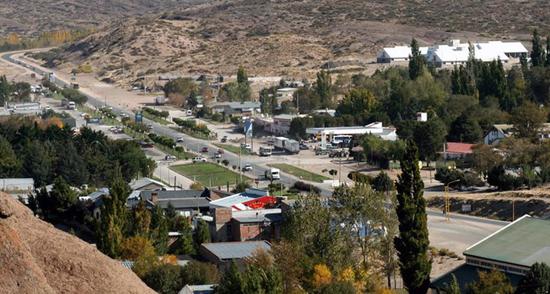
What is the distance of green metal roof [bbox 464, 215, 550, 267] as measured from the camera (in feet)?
141

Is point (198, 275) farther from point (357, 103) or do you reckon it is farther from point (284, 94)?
point (284, 94)

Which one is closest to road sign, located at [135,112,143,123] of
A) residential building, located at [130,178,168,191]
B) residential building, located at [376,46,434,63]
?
residential building, located at [376,46,434,63]

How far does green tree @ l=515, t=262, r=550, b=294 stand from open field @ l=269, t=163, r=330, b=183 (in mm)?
36088

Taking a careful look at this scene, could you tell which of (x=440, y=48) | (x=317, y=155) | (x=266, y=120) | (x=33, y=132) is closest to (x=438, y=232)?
(x=317, y=155)

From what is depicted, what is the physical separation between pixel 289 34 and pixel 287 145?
6930 cm

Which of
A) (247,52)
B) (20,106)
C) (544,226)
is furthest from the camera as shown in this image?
(247,52)

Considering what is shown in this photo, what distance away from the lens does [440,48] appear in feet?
431

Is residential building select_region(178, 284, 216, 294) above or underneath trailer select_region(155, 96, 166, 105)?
above

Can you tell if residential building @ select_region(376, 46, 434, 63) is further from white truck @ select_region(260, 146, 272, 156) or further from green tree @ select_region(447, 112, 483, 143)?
white truck @ select_region(260, 146, 272, 156)

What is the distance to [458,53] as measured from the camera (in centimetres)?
13000

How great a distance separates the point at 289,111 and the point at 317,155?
2374cm

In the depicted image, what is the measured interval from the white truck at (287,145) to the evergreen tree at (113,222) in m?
42.3

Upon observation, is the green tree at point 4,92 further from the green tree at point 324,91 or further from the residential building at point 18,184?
the residential building at point 18,184

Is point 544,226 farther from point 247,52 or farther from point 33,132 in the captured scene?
point 247,52
